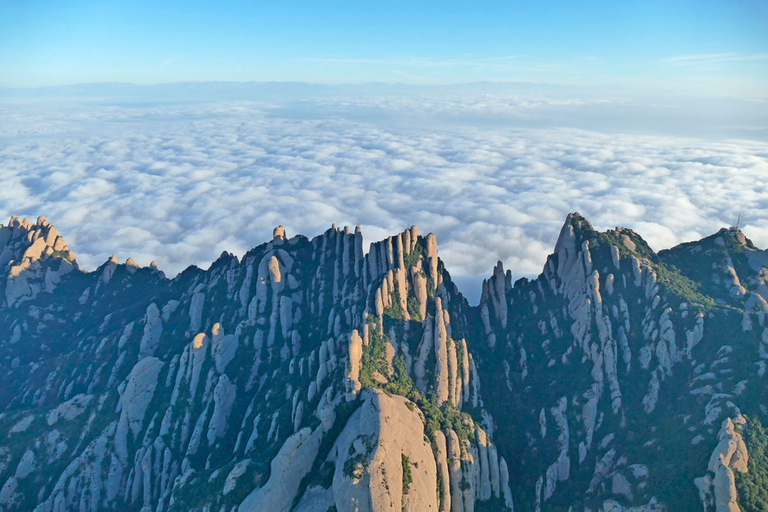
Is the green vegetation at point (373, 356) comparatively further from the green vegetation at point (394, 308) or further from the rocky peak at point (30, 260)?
the rocky peak at point (30, 260)

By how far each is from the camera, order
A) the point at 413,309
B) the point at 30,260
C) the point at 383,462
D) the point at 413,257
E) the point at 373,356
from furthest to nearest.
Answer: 1. the point at 30,260
2. the point at 413,257
3. the point at 413,309
4. the point at 373,356
5. the point at 383,462

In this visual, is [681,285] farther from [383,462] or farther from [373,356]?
[383,462]

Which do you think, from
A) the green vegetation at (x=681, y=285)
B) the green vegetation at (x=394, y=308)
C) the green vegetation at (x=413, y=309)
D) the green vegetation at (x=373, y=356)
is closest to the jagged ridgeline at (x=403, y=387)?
the green vegetation at (x=681, y=285)

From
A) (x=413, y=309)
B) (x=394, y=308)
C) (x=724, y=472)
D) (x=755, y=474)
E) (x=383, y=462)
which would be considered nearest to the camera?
(x=383, y=462)

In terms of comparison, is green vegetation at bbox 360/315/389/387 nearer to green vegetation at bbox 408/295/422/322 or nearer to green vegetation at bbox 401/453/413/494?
green vegetation at bbox 408/295/422/322

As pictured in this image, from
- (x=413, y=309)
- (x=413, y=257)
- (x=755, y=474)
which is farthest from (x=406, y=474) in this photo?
(x=413, y=257)

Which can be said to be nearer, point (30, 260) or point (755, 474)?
point (755, 474)

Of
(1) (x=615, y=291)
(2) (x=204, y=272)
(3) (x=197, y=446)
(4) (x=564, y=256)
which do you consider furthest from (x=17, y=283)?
(1) (x=615, y=291)
